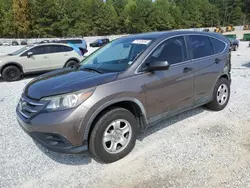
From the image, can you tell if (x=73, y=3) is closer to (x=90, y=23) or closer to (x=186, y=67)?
(x=90, y=23)

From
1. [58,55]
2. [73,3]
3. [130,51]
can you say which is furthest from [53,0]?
[130,51]

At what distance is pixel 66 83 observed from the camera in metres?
3.11

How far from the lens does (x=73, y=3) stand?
63.7m

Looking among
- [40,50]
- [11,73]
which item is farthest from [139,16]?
[11,73]

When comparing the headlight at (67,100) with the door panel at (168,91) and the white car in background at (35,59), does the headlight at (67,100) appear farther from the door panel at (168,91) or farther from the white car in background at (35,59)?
the white car in background at (35,59)

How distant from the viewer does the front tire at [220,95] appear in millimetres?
4695

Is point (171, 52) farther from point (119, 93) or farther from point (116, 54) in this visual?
point (119, 93)

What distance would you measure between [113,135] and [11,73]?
757 cm

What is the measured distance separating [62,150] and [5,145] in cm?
146

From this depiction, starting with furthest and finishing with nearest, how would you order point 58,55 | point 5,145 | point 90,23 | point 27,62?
1. point 90,23
2. point 58,55
3. point 27,62
4. point 5,145

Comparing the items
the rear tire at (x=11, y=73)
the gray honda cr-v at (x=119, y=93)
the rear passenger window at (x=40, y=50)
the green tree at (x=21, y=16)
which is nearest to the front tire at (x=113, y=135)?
the gray honda cr-v at (x=119, y=93)

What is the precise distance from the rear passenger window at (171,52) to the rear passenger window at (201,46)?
27 centimetres

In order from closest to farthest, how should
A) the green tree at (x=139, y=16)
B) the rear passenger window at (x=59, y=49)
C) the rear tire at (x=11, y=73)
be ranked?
the rear tire at (x=11, y=73) < the rear passenger window at (x=59, y=49) < the green tree at (x=139, y=16)

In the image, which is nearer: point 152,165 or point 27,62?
point 152,165
